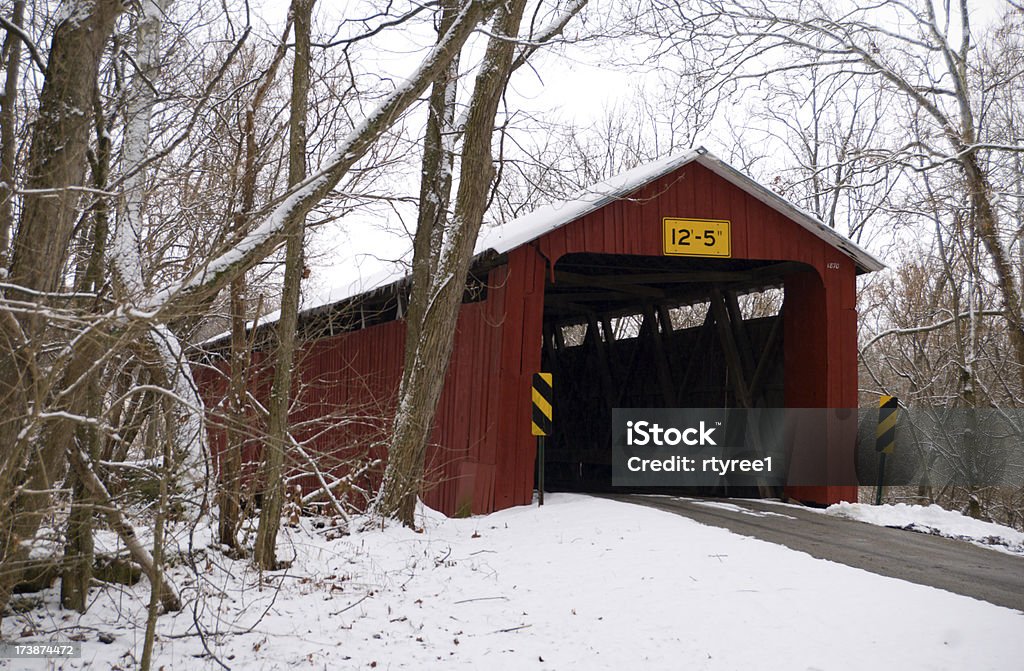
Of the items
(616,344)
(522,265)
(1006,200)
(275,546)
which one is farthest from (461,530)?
(1006,200)

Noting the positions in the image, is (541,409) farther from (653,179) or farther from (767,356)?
(767,356)

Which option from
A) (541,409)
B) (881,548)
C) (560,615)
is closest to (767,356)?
(541,409)

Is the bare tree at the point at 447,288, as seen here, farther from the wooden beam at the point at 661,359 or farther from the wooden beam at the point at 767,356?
the wooden beam at the point at 661,359

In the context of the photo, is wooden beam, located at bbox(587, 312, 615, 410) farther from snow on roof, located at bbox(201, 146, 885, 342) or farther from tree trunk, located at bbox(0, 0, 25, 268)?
tree trunk, located at bbox(0, 0, 25, 268)

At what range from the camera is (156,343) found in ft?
16.4

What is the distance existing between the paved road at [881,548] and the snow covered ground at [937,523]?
0.79 feet

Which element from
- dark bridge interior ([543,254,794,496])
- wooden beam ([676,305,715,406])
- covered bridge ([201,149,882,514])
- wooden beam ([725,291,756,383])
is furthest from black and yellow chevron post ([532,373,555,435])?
wooden beam ([676,305,715,406])

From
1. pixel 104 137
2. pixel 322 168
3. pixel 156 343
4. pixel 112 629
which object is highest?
pixel 104 137

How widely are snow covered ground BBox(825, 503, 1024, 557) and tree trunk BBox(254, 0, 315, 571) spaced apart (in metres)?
5.81

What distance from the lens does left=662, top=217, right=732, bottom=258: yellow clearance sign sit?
1024cm

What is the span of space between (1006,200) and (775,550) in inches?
473

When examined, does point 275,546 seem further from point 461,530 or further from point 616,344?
point 616,344

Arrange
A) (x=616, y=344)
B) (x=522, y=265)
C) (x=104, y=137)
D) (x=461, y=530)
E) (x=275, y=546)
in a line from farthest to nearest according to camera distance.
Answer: (x=616, y=344)
(x=522, y=265)
(x=461, y=530)
(x=275, y=546)
(x=104, y=137)

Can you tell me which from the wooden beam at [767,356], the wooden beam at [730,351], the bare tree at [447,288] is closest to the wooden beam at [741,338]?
the wooden beam at [730,351]
